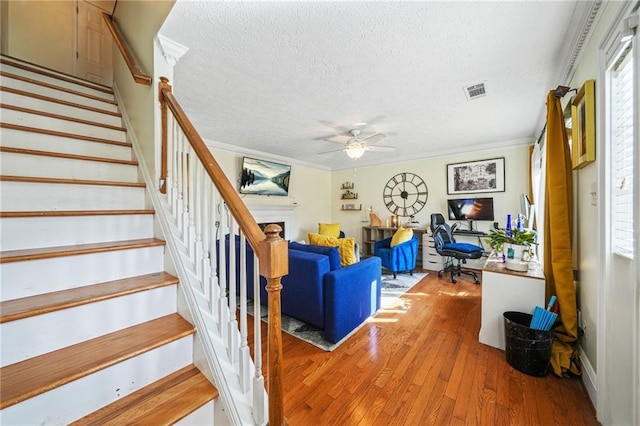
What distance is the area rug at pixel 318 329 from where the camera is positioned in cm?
220

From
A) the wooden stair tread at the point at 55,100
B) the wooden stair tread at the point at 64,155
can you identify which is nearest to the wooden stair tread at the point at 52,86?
the wooden stair tread at the point at 55,100

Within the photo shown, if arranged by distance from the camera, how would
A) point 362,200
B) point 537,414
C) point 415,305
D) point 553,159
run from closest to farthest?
point 537,414 → point 553,159 → point 415,305 → point 362,200

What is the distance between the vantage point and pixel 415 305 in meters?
3.04

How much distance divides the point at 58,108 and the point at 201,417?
2584 millimetres

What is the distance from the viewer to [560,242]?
184 centimetres

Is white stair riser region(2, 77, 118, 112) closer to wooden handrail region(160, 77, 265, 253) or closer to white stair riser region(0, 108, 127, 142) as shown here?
white stair riser region(0, 108, 127, 142)

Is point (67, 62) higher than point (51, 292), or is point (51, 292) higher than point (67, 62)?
point (67, 62)

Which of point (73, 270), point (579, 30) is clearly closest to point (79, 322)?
point (73, 270)

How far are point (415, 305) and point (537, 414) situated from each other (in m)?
1.61

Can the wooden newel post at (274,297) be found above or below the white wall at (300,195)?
below

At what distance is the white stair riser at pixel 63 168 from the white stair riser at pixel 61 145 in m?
0.19

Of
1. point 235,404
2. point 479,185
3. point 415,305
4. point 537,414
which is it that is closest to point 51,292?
point 235,404

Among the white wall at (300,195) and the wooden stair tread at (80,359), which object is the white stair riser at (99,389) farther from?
the white wall at (300,195)

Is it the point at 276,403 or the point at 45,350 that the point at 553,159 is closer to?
the point at 276,403
